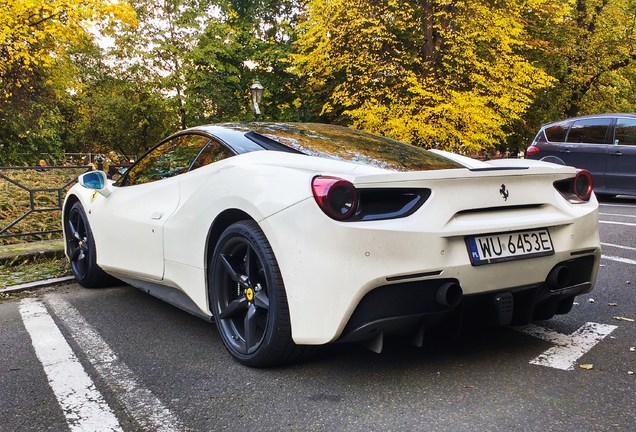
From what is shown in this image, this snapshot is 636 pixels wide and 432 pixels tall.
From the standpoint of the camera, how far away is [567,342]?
Answer: 3000mm

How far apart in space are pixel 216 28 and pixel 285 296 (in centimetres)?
2314

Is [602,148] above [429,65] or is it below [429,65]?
A: below

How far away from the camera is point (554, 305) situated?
9.14ft

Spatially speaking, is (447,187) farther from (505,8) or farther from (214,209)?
(505,8)

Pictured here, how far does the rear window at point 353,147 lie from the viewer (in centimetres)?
274

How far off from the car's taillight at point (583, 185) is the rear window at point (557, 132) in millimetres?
8595

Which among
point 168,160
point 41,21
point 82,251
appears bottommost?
point 82,251

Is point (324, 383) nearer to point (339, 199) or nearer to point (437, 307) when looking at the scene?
point (437, 307)

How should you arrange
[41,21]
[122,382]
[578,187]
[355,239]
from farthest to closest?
[41,21]
[578,187]
[122,382]
[355,239]

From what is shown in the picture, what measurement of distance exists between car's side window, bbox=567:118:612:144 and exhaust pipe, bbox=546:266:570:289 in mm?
8659

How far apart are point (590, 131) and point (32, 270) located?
9.55 meters

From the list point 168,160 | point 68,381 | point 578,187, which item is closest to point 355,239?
point 578,187

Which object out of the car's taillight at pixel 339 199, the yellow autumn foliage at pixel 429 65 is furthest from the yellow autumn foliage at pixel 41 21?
the car's taillight at pixel 339 199

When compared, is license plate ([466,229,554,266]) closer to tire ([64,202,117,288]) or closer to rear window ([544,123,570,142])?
tire ([64,202,117,288])
